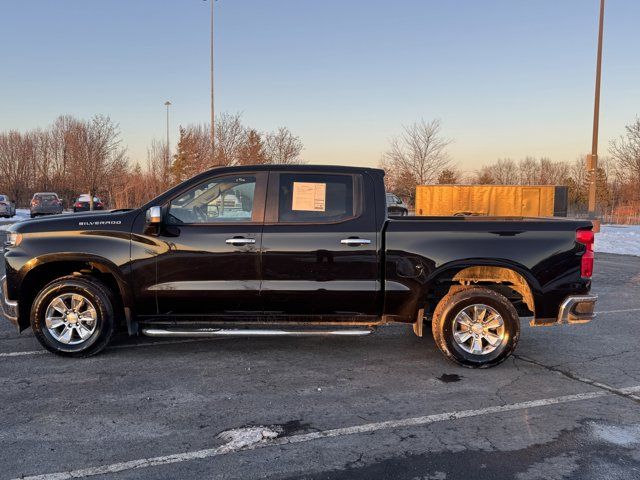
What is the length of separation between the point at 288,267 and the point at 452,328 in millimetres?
1706

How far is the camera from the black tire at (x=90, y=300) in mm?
5184

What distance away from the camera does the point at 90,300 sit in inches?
205

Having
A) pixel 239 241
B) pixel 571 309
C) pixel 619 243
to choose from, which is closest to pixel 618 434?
pixel 571 309

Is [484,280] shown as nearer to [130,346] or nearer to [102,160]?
[130,346]

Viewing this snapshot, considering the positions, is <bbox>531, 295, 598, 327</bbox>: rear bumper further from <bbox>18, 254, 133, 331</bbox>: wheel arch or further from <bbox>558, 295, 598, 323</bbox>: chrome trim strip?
<bbox>18, 254, 133, 331</bbox>: wheel arch

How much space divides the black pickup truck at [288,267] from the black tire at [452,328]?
0.01 meters

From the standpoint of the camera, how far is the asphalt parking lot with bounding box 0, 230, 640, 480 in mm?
3250

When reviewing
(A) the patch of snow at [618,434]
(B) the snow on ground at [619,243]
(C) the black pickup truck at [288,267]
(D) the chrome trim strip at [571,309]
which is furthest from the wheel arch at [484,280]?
(B) the snow on ground at [619,243]

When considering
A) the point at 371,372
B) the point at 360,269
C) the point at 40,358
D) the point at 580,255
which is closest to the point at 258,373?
the point at 371,372

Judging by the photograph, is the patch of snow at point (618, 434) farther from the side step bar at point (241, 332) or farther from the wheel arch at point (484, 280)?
the side step bar at point (241, 332)

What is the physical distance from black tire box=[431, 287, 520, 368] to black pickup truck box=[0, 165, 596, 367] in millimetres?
12

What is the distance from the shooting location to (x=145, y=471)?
315 cm

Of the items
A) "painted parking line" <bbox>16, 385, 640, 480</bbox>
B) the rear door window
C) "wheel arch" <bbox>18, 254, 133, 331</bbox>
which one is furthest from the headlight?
"painted parking line" <bbox>16, 385, 640, 480</bbox>

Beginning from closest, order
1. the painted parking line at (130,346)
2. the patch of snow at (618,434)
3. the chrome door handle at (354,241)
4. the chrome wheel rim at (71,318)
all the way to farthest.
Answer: the patch of snow at (618,434) < the chrome door handle at (354,241) < the chrome wheel rim at (71,318) < the painted parking line at (130,346)
